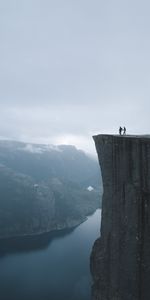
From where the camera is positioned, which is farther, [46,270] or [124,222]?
[46,270]

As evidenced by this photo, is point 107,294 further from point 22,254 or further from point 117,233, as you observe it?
point 22,254

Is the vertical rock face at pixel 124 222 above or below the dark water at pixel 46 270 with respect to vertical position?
above

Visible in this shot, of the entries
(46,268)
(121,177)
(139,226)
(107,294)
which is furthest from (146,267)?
(46,268)

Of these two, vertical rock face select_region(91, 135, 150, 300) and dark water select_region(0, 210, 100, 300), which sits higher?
vertical rock face select_region(91, 135, 150, 300)

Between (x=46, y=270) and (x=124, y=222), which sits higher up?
(x=124, y=222)
